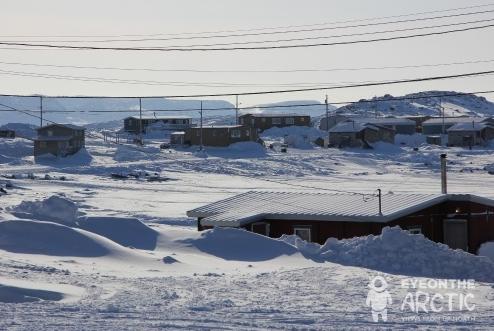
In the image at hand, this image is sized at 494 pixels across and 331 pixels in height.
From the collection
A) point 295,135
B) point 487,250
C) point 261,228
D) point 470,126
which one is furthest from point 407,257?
point 470,126

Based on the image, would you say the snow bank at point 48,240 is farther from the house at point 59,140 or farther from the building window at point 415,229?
the house at point 59,140

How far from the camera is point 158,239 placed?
21703 millimetres

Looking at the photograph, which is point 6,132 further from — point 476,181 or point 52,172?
point 476,181

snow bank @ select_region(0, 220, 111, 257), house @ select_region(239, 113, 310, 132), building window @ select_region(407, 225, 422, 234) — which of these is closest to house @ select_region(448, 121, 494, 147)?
house @ select_region(239, 113, 310, 132)

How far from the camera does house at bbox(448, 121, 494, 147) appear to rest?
10594 centimetres

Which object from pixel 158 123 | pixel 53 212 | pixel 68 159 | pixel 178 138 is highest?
pixel 158 123

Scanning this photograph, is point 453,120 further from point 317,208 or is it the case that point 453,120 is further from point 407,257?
point 407,257

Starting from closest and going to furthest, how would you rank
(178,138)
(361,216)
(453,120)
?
(361,216)
(178,138)
(453,120)

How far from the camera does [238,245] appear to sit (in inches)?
824

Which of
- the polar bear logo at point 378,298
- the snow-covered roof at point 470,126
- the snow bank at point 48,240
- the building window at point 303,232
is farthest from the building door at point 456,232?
the snow-covered roof at point 470,126

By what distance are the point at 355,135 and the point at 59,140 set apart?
35567 mm

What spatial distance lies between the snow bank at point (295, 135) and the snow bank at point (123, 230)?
76.6 meters

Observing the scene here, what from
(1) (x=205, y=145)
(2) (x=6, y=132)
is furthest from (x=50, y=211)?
(2) (x=6, y=132)

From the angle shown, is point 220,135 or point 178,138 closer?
point 220,135
